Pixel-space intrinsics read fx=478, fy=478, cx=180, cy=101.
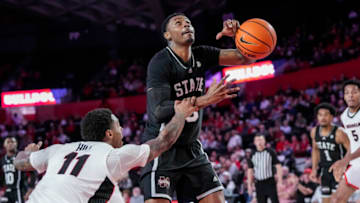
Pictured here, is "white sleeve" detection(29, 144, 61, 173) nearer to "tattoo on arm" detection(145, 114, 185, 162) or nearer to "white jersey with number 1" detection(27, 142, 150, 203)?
"white jersey with number 1" detection(27, 142, 150, 203)

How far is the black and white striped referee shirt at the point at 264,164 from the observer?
31.6ft

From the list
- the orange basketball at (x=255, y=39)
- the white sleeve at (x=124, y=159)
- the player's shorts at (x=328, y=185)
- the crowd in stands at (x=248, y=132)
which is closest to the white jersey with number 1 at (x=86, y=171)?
the white sleeve at (x=124, y=159)

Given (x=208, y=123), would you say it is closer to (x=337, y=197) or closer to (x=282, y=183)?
(x=282, y=183)

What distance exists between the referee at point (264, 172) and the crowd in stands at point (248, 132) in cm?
43

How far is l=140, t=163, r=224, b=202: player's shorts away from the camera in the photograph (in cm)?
427

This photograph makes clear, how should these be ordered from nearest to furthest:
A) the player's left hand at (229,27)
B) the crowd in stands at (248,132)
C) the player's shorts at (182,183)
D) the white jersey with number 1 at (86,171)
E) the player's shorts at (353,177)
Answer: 1. the white jersey with number 1 at (86,171)
2. the player's shorts at (182,183)
3. the player's left hand at (229,27)
4. the player's shorts at (353,177)
5. the crowd in stands at (248,132)

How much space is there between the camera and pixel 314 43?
18609 mm

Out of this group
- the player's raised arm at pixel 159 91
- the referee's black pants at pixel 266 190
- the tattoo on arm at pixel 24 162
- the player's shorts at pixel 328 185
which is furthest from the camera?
the referee's black pants at pixel 266 190

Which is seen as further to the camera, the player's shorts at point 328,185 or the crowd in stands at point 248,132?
the crowd in stands at point 248,132

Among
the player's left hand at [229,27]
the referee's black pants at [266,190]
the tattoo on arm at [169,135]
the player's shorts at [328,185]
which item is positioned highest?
the player's left hand at [229,27]

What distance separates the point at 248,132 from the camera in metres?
15.3

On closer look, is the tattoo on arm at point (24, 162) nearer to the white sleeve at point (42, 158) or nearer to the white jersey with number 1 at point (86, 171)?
the white sleeve at point (42, 158)

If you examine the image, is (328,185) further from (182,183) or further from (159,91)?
(159,91)

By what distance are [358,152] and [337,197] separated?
2.03 feet
